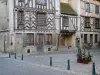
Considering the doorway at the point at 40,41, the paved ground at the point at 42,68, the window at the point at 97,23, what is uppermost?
the window at the point at 97,23

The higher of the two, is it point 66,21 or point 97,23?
point 66,21

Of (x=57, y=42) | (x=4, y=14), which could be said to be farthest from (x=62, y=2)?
(x=4, y=14)

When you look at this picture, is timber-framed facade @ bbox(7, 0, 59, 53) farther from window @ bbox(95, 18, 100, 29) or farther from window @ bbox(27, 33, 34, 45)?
window @ bbox(95, 18, 100, 29)

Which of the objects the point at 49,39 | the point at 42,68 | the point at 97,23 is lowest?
the point at 42,68

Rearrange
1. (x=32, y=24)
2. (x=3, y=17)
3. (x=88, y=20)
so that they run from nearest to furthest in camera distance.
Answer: (x=32, y=24) → (x=3, y=17) → (x=88, y=20)

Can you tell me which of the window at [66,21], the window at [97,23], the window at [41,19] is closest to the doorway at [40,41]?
the window at [41,19]

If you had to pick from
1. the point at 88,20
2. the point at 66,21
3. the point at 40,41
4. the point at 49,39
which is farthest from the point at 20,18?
the point at 88,20

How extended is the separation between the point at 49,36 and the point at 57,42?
5.38 feet

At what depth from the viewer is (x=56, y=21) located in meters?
30.3

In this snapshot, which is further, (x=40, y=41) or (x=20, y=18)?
(x=40, y=41)

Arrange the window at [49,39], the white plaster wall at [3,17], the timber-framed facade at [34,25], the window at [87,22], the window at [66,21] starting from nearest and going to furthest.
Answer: the timber-framed facade at [34,25], the white plaster wall at [3,17], the window at [49,39], the window at [66,21], the window at [87,22]

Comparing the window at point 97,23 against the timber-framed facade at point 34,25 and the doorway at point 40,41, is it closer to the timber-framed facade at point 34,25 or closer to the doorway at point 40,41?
the timber-framed facade at point 34,25

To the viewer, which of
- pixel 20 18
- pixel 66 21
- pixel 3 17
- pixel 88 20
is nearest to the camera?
pixel 20 18

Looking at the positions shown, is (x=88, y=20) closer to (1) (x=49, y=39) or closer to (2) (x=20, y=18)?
(1) (x=49, y=39)
